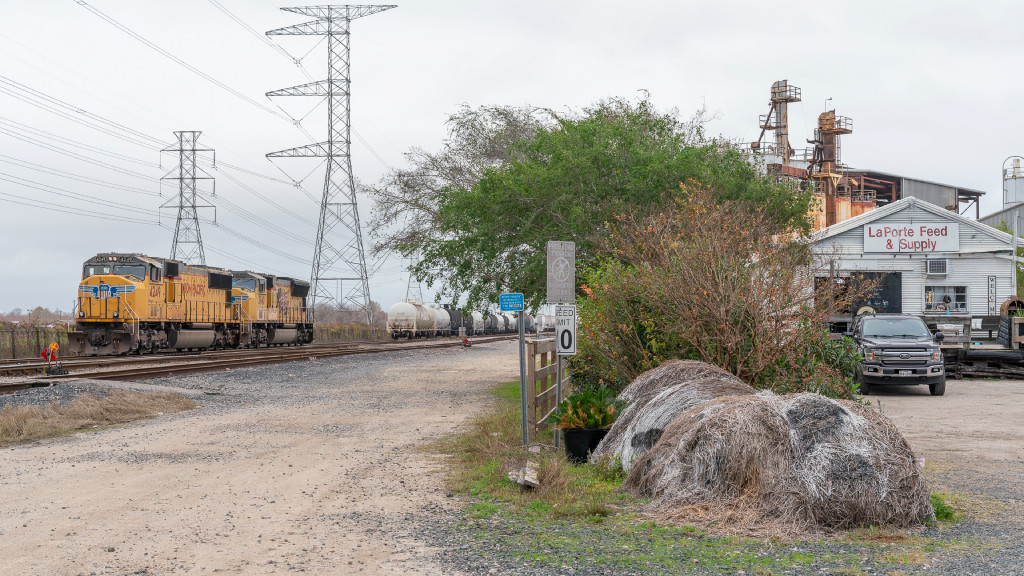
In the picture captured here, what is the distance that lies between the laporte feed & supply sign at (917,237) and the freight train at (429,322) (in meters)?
27.4

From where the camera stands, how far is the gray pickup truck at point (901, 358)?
20672 mm

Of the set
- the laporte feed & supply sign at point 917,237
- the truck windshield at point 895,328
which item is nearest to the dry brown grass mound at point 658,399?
the truck windshield at point 895,328

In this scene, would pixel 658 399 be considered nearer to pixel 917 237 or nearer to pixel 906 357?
pixel 906 357

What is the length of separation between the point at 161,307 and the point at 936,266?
29.6 meters

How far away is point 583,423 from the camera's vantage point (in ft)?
33.8

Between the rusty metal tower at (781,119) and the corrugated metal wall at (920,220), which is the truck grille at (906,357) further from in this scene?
the rusty metal tower at (781,119)

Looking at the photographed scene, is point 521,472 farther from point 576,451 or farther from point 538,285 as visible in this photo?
point 538,285

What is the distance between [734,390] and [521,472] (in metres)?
2.49

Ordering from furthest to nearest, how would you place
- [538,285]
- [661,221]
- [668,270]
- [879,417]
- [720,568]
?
[538,285] < [661,221] < [668,270] < [879,417] < [720,568]

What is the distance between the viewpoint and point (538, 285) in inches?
834

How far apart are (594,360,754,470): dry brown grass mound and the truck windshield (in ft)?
44.5

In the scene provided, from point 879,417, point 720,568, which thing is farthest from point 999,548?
point 720,568

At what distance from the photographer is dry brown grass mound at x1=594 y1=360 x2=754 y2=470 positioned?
909 centimetres

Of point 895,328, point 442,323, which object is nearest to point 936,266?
point 895,328
